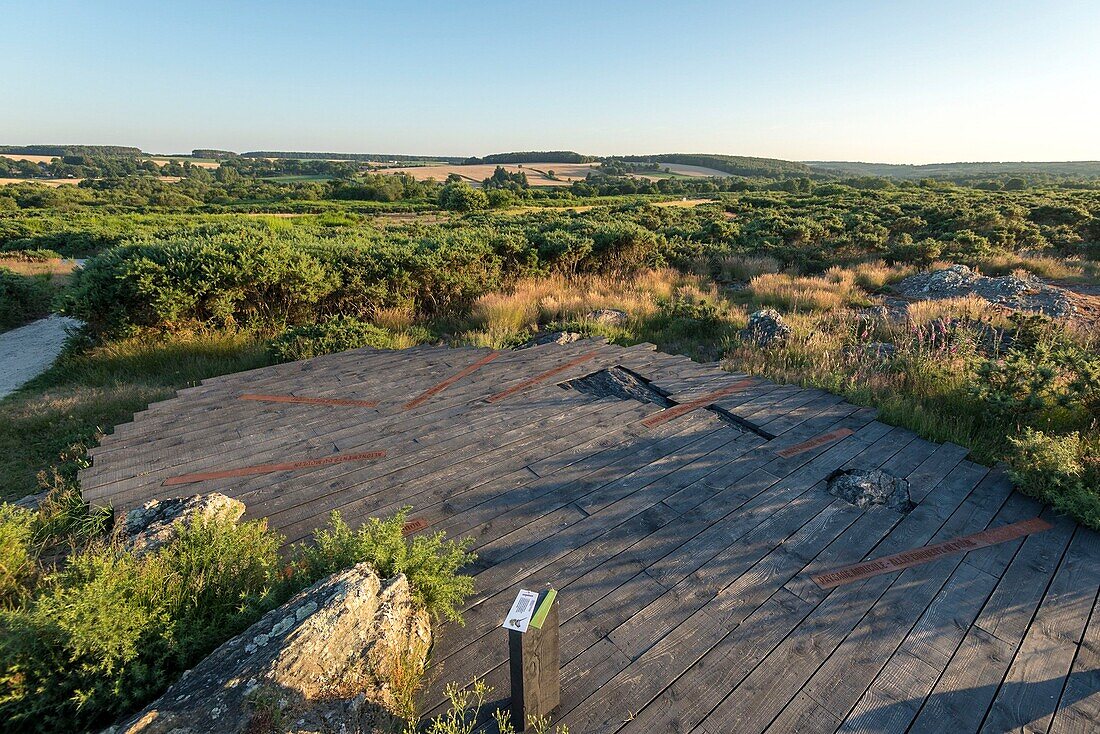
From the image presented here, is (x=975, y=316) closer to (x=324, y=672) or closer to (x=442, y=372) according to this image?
(x=442, y=372)

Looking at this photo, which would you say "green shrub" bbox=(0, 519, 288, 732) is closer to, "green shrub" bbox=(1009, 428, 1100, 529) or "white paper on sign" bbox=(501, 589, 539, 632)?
"white paper on sign" bbox=(501, 589, 539, 632)

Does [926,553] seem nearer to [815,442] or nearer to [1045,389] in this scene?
[815,442]

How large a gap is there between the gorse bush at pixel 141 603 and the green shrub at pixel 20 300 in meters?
14.3

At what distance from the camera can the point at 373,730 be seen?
2.01 meters

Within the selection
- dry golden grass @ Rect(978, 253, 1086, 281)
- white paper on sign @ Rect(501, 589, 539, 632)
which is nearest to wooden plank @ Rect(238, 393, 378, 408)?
white paper on sign @ Rect(501, 589, 539, 632)

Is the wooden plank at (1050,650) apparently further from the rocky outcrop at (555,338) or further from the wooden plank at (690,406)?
the rocky outcrop at (555,338)

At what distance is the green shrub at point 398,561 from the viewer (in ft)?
8.84

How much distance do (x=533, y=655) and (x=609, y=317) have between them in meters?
8.29

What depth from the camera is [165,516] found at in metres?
3.26

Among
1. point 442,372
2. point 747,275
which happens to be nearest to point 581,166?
point 747,275

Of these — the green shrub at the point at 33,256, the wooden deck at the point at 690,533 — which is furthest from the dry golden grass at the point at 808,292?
the green shrub at the point at 33,256

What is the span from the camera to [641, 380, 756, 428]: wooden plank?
5162 millimetres

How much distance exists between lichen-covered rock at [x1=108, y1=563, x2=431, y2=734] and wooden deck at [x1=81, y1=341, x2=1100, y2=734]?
37 cm

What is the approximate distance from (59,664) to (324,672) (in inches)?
44.7
